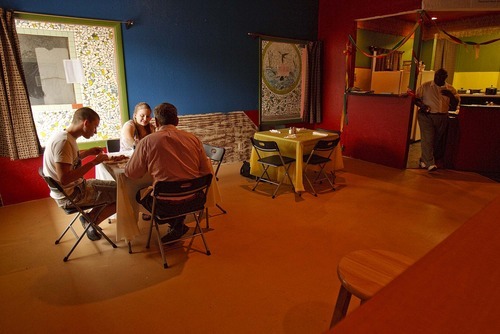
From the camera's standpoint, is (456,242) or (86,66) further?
(86,66)

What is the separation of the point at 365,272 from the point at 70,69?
164 inches

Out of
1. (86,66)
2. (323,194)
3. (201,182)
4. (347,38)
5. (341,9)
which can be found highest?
(341,9)

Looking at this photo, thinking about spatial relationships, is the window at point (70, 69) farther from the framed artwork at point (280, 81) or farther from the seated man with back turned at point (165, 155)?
the framed artwork at point (280, 81)

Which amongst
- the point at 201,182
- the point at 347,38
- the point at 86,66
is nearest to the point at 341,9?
the point at 347,38

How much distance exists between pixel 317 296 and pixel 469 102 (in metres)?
6.95

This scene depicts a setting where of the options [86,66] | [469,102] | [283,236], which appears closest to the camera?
[283,236]

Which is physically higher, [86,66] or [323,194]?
[86,66]

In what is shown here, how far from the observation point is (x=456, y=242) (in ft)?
2.92

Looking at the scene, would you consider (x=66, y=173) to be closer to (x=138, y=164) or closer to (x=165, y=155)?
(x=138, y=164)

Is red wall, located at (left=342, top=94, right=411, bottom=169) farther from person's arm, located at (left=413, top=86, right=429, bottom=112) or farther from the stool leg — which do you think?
the stool leg

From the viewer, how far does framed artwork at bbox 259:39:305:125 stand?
6.09 metres

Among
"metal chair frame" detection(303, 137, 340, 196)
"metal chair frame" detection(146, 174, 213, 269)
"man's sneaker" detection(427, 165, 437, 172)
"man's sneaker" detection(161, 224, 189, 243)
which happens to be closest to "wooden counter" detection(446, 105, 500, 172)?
"man's sneaker" detection(427, 165, 437, 172)

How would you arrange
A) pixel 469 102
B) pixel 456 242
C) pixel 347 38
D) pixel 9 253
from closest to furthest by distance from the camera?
1. pixel 456 242
2. pixel 9 253
3. pixel 347 38
4. pixel 469 102

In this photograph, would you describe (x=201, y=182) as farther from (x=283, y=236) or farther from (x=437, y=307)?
Result: (x=437, y=307)
